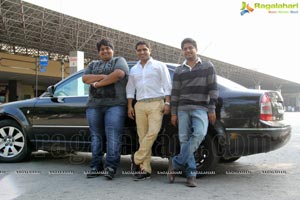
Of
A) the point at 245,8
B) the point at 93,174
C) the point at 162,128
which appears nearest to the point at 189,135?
the point at 162,128

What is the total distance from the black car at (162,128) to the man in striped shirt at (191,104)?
10.8 inches

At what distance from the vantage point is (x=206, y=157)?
4.04 meters

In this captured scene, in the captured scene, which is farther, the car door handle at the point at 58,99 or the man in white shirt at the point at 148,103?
the car door handle at the point at 58,99

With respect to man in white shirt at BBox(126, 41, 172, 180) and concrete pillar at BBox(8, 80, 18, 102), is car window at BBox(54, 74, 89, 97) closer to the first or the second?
man in white shirt at BBox(126, 41, 172, 180)

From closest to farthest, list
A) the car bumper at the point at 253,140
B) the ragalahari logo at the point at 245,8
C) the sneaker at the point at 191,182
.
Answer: the sneaker at the point at 191,182 → the car bumper at the point at 253,140 → the ragalahari logo at the point at 245,8

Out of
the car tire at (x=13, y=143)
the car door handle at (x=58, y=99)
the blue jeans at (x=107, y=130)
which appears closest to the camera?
the blue jeans at (x=107, y=130)

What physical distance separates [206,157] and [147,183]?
81cm

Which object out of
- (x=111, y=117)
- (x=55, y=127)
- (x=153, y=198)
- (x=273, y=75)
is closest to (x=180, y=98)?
(x=111, y=117)

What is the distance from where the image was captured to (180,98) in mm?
3871

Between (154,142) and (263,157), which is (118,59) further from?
(263,157)

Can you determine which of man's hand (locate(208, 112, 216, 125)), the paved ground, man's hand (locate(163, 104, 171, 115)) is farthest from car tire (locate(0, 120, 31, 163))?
man's hand (locate(208, 112, 216, 125))

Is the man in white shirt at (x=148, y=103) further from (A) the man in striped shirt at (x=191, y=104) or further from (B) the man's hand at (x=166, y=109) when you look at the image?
(A) the man in striped shirt at (x=191, y=104)

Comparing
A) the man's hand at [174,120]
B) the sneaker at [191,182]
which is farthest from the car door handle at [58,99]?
the sneaker at [191,182]

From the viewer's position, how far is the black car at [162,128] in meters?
3.86
